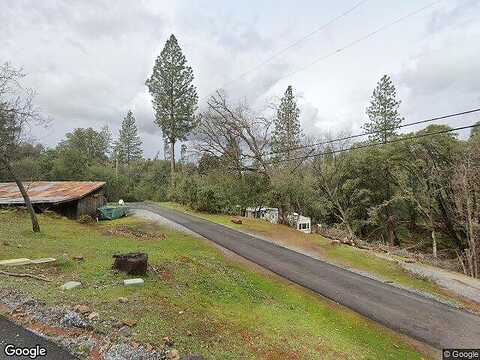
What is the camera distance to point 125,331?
596 centimetres

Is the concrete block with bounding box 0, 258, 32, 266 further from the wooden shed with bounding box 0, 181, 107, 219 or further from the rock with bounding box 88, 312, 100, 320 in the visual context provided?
the wooden shed with bounding box 0, 181, 107, 219

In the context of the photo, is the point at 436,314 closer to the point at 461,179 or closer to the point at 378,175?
the point at 461,179

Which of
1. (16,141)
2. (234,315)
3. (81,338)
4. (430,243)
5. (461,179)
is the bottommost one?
(430,243)

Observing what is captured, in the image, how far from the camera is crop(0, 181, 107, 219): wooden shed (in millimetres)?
21922

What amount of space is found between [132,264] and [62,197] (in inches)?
638

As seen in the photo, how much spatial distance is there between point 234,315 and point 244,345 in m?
1.76

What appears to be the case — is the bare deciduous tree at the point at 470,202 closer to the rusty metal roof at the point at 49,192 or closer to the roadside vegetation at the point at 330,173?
the roadside vegetation at the point at 330,173

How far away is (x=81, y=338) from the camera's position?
5.66m

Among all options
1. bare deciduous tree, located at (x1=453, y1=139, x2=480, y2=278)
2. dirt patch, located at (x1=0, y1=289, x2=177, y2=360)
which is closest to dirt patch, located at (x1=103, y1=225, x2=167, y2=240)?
dirt patch, located at (x1=0, y1=289, x2=177, y2=360)

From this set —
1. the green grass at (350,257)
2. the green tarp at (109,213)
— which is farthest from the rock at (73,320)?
the green tarp at (109,213)

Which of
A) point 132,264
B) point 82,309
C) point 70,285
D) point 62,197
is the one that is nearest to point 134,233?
point 62,197

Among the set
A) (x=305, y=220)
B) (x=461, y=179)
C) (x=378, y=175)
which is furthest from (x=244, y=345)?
(x=378, y=175)

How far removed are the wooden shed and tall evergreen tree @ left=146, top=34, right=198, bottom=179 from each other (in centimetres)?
1369

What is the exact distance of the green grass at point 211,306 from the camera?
6487 millimetres
